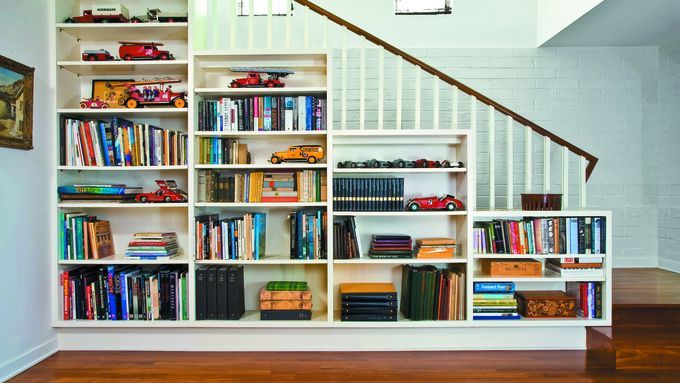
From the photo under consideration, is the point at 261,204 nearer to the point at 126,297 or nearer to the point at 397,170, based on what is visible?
the point at 397,170

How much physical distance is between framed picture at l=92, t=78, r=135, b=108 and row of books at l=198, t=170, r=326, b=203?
0.88 metres

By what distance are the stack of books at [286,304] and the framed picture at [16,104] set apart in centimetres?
180

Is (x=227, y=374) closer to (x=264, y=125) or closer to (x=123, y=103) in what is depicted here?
(x=264, y=125)

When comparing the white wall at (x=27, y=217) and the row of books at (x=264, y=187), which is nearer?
the white wall at (x=27, y=217)

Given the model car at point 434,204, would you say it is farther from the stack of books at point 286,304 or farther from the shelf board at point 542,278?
the stack of books at point 286,304

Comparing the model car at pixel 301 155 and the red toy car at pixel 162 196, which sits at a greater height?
the model car at pixel 301 155

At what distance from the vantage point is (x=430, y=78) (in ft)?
13.3

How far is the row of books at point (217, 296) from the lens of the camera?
3.11 metres

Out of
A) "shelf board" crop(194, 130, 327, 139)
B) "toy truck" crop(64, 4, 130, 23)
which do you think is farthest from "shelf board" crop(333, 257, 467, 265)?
"toy truck" crop(64, 4, 130, 23)

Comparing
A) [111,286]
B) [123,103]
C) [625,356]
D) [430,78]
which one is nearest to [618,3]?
[430,78]

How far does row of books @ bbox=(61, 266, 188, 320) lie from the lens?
3.12m

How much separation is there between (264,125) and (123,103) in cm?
103

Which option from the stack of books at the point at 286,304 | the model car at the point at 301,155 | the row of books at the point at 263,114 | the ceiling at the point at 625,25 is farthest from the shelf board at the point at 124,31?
the ceiling at the point at 625,25

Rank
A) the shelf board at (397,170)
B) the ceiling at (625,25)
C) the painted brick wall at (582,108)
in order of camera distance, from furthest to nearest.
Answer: the painted brick wall at (582,108) < the ceiling at (625,25) < the shelf board at (397,170)
